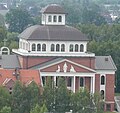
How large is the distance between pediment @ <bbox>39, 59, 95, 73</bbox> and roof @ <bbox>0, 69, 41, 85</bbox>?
7.57ft

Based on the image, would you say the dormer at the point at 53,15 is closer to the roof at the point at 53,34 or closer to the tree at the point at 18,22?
the roof at the point at 53,34

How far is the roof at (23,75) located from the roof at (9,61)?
4508 millimetres

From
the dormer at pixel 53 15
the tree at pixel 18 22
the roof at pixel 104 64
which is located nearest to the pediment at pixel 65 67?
the roof at pixel 104 64

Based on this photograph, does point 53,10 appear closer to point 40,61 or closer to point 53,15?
point 53,15

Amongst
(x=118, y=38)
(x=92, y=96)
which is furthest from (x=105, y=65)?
(x=118, y=38)

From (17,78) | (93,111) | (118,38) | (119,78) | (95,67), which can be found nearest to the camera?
(93,111)

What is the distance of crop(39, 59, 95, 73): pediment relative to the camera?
9888 centimetres

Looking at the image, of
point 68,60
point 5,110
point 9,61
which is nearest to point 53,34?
point 68,60

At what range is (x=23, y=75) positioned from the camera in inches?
3752

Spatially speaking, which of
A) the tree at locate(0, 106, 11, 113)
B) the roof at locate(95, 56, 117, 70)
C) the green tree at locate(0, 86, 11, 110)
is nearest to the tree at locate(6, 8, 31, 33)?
the roof at locate(95, 56, 117, 70)

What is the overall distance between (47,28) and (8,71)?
8.52m

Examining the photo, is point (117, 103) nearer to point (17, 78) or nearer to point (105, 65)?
point (105, 65)

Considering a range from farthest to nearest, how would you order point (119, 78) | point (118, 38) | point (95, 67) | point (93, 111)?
point (118, 38) < point (119, 78) < point (95, 67) < point (93, 111)

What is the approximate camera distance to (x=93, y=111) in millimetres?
83438
